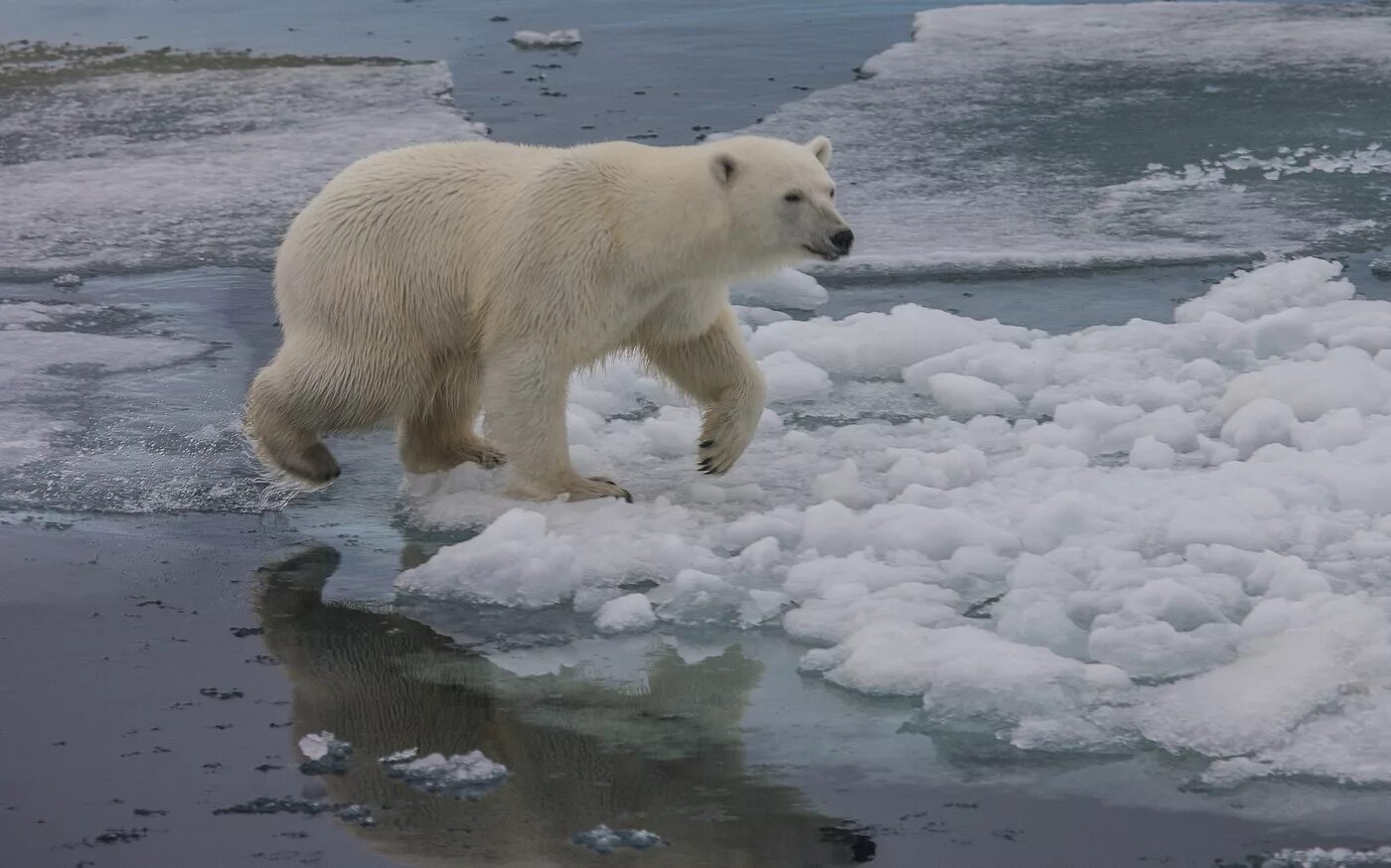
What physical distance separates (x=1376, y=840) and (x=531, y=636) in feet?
5.94

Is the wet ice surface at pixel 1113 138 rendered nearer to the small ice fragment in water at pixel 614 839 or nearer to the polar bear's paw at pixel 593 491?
the polar bear's paw at pixel 593 491

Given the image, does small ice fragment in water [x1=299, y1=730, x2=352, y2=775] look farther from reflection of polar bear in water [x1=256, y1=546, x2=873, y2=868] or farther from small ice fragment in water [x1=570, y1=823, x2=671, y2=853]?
small ice fragment in water [x1=570, y1=823, x2=671, y2=853]

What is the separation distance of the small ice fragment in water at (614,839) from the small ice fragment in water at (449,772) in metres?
0.27

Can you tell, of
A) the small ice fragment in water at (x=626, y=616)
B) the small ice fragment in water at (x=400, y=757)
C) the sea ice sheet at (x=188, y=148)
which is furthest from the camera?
the sea ice sheet at (x=188, y=148)

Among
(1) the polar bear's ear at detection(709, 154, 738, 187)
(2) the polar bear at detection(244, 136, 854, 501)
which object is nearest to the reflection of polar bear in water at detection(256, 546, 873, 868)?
(2) the polar bear at detection(244, 136, 854, 501)

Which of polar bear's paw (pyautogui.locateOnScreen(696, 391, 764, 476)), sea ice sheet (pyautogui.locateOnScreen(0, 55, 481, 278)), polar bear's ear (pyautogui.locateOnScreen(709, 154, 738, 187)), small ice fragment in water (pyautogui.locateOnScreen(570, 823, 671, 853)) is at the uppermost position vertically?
polar bear's ear (pyautogui.locateOnScreen(709, 154, 738, 187))

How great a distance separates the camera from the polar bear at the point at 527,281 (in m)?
4.49

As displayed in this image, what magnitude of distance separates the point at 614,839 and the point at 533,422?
1801 millimetres

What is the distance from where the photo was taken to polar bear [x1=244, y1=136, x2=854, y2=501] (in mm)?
4488

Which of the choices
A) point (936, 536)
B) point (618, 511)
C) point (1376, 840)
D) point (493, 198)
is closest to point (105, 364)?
point (493, 198)

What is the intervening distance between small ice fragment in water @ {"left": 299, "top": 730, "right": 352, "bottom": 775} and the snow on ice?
0.78 meters

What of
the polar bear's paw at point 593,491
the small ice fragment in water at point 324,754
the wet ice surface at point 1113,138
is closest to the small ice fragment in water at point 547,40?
the wet ice surface at point 1113,138

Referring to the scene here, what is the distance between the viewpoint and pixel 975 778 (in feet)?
10.3

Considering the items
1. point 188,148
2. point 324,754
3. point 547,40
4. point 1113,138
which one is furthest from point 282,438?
point 547,40
